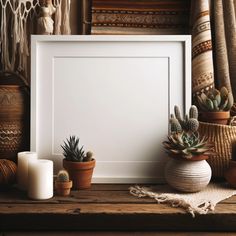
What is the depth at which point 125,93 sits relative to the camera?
104 centimetres

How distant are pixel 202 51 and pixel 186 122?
29 cm

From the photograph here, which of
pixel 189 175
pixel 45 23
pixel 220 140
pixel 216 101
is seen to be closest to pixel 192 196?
pixel 189 175

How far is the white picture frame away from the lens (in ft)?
3.40

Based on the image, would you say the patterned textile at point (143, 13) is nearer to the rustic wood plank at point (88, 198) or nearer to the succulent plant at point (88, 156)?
the succulent plant at point (88, 156)

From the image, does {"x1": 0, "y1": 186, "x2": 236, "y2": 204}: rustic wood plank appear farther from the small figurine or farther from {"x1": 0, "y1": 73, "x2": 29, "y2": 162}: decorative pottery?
the small figurine

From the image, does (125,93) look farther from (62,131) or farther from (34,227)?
(34,227)

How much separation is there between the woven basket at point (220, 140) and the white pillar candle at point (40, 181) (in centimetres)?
46

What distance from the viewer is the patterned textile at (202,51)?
1.09 meters

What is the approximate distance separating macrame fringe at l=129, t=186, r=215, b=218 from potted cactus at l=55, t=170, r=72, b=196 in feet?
0.59

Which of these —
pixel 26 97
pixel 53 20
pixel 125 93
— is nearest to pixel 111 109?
pixel 125 93

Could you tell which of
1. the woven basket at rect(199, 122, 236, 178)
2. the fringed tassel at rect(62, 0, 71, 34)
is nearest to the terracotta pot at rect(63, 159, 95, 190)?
the woven basket at rect(199, 122, 236, 178)

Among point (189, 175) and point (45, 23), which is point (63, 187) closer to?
point (189, 175)

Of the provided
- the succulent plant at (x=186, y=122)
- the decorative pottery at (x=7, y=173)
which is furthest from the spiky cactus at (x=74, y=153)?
the succulent plant at (x=186, y=122)

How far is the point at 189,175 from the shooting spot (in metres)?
0.88
